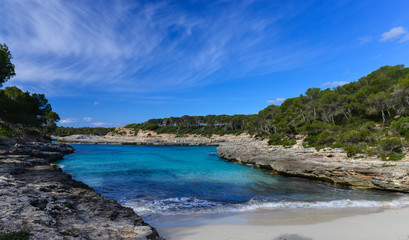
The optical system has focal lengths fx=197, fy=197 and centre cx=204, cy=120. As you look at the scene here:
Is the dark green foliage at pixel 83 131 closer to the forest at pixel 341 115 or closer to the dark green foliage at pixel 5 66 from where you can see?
the forest at pixel 341 115

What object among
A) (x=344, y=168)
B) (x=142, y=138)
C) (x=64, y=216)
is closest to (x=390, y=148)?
(x=344, y=168)

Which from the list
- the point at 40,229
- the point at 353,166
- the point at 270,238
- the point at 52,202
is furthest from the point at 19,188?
the point at 353,166

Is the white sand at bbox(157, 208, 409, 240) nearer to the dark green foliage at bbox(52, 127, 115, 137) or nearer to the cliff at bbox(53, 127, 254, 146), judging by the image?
the cliff at bbox(53, 127, 254, 146)

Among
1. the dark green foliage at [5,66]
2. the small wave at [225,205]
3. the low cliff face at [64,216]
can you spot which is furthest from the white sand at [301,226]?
the dark green foliage at [5,66]

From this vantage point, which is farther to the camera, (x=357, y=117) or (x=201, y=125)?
(x=201, y=125)

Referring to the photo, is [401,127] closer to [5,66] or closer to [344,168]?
[344,168]

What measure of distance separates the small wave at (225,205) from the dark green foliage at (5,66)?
2147cm

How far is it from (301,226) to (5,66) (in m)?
30.0

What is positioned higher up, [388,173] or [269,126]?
[269,126]

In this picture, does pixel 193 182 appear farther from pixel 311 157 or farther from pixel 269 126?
pixel 269 126

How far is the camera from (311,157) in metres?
21.6

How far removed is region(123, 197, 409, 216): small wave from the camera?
1039 cm

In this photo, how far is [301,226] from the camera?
822 cm

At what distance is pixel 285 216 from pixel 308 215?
1.19 metres
